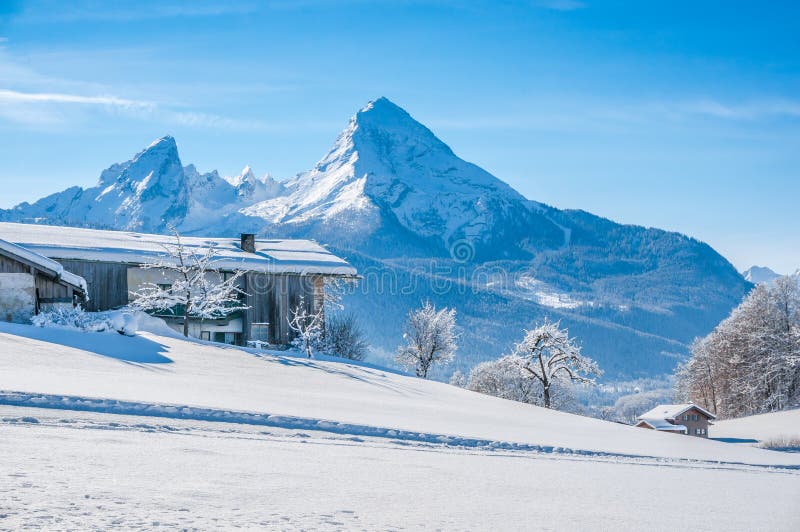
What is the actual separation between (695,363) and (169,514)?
7291 cm

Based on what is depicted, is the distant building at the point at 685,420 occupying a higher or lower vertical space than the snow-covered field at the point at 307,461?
lower

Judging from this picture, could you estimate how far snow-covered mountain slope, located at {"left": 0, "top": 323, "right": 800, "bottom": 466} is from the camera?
49.5ft

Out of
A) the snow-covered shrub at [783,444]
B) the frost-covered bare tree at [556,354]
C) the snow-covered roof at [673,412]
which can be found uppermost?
the frost-covered bare tree at [556,354]

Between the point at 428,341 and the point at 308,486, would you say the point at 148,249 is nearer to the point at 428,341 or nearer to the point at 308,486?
the point at 428,341

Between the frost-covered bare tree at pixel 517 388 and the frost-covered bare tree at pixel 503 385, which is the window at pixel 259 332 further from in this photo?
the frost-covered bare tree at pixel 503 385

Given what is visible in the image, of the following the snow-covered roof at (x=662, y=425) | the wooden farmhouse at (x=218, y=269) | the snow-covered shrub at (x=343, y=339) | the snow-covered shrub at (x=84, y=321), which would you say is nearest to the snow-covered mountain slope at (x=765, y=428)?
the snow-covered roof at (x=662, y=425)

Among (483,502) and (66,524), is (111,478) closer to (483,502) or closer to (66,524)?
(66,524)

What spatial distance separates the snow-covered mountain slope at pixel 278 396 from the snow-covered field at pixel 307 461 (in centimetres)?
9

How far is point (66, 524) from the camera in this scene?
643 cm

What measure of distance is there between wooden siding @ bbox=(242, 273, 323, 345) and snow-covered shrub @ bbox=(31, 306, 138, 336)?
15.8 m

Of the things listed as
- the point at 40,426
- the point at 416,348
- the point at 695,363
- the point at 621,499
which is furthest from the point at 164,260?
the point at 695,363

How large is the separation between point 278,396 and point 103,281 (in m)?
24.4

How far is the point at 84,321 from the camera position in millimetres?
27688

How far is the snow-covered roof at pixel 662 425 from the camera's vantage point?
61.8 meters
